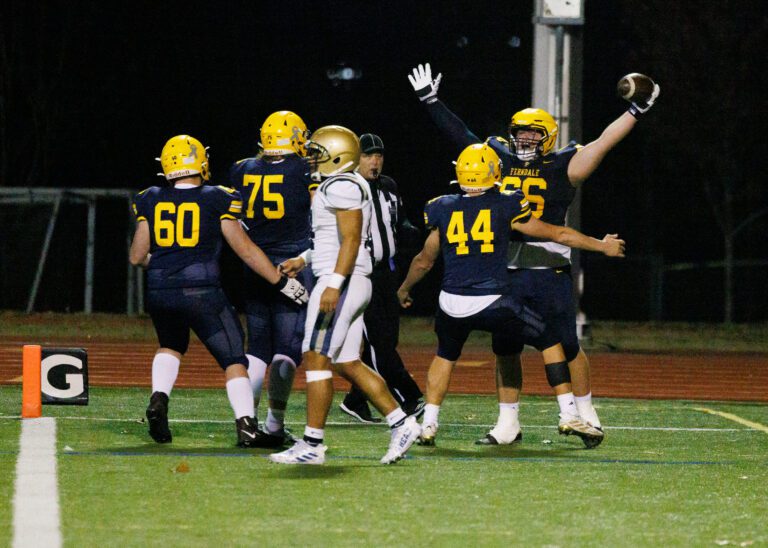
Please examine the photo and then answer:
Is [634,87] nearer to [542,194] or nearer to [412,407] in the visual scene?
[542,194]

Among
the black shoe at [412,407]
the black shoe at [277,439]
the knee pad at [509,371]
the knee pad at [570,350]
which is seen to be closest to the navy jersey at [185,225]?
the black shoe at [277,439]

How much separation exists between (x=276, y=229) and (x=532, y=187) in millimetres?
1623

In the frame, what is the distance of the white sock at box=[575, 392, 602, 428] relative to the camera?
8859 millimetres

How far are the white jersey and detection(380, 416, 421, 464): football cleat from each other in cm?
86

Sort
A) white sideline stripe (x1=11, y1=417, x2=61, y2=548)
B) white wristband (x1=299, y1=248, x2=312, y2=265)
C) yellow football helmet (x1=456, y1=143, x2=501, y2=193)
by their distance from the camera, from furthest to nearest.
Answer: yellow football helmet (x1=456, y1=143, x2=501, y2=193), white wristband (x1=299, y1=248, x2=312, y2=265), white sideline stripe (x1=11, y1=417, x2=61, y2=548)

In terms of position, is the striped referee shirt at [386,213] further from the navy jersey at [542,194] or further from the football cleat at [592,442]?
the football cleat at [592,442]

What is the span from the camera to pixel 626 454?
8.45 meters

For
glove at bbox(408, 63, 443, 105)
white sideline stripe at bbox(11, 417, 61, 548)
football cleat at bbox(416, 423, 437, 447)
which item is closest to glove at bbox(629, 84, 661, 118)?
glove at bbox(408, 63, 443, 105)

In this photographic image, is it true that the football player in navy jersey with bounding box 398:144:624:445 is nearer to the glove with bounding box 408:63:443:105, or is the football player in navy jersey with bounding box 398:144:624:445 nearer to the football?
the football

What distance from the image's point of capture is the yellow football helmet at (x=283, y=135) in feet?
28.8

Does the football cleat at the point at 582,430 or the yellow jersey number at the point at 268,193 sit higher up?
the yellow jersey number at the point at 268,193

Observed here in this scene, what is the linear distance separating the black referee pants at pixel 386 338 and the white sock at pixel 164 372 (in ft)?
6.49

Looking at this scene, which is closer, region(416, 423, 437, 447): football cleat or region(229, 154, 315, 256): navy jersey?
region(416, 423, 437, 447): football cleat

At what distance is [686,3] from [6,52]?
12769 mm
